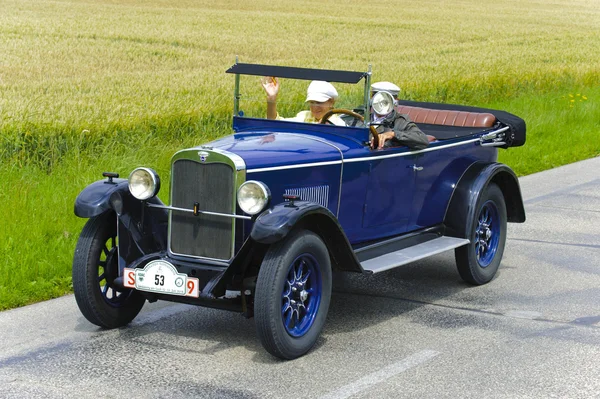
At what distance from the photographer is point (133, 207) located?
6.00 meters

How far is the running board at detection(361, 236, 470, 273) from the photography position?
6.18 m

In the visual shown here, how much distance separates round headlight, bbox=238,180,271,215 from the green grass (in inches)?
64.6

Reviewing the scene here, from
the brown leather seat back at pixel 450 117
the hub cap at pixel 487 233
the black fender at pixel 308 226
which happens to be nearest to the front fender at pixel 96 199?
the black fender at pixel 308 226

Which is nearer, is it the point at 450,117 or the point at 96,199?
the point at 96,199

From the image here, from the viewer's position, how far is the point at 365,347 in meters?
5.71

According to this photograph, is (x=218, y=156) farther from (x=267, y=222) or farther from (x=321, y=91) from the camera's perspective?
(x=321, y=91)

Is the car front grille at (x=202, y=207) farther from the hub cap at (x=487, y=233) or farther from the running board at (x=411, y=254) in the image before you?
the hub cap at (x=487, y=233)

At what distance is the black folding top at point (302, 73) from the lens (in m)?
6.39

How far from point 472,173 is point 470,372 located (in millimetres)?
2580

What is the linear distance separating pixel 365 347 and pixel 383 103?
6.20 ft

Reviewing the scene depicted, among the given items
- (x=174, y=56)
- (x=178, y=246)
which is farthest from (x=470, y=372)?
(x=174, y=56)

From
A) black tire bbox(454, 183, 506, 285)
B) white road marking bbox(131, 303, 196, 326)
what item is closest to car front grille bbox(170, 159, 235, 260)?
white road marking bbox(131, 303, 196, 326)

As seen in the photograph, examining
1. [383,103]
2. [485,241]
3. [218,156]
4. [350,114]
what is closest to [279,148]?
[218,156]

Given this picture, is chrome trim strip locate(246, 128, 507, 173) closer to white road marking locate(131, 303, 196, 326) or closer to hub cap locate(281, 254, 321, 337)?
hub cap locate(281, 254, 321, 337)
